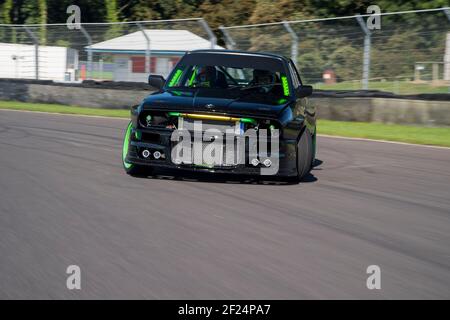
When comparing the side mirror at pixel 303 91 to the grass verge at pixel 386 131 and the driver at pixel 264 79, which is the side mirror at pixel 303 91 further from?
the grass verge at pixel 386 131

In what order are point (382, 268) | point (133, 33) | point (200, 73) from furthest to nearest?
point (133, 33) < point (200, 73) < point (382, 268)

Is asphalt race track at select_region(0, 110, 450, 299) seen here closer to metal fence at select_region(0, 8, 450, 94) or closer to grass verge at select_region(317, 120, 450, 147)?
grass verge at select_region(317, 120, 450, 147)

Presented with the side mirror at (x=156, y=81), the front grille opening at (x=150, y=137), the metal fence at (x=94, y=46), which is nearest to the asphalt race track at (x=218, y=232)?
the front grille opening at (x=150, y=137)

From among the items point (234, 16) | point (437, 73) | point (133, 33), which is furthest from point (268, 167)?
point (234, 16)

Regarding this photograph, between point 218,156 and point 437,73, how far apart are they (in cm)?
1009

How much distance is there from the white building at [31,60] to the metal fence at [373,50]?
7278 mm

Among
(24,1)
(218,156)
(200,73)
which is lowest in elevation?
(218,156)

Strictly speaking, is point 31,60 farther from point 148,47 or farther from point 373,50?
point 373,50

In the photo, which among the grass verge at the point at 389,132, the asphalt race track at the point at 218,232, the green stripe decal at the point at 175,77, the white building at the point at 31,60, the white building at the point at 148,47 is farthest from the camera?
the white building at the point at 31,60

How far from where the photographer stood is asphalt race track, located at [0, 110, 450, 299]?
4.28 m

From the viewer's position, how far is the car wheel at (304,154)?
7.88 meters
